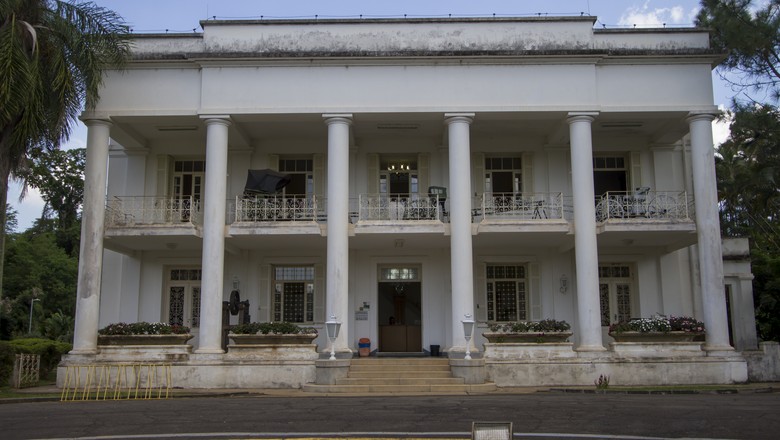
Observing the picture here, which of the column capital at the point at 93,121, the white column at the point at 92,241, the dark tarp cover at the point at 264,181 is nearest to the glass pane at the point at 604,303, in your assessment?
the dark tarp cover at the point at 264,181

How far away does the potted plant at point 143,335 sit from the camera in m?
18.6

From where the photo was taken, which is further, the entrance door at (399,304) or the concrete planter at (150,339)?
the entrance door at (399,304)

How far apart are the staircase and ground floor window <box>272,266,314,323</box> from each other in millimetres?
3931

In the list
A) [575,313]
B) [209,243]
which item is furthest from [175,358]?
[575,313]

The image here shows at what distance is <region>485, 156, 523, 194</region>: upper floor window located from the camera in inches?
887

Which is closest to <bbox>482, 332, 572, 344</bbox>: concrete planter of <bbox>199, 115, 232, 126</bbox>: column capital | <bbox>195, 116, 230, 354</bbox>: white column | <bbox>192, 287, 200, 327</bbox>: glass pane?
<bbox>195, 116, 230, 354</bbox>: white column

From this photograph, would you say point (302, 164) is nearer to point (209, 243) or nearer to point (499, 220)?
point (209, 243)

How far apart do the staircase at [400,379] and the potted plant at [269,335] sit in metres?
1.46

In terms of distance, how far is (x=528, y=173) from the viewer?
2241cm

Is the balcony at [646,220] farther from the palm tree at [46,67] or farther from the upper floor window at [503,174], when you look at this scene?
the palm tree at [46,67]

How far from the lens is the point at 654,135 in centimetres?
2209

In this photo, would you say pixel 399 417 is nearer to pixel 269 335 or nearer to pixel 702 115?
pixel 269 335

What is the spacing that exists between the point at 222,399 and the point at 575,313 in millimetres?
11228

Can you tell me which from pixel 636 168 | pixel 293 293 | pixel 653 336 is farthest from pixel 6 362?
pixel 636 168
